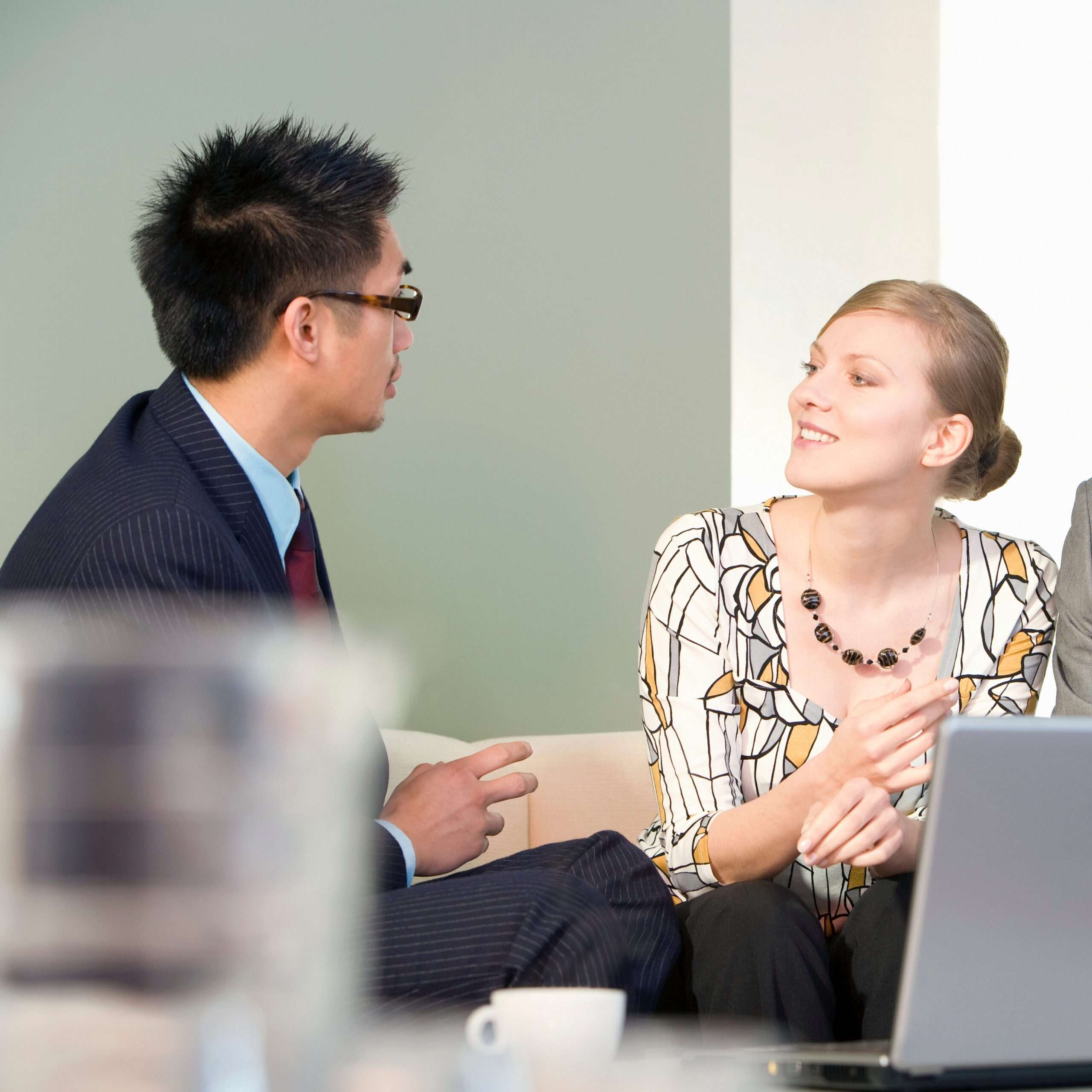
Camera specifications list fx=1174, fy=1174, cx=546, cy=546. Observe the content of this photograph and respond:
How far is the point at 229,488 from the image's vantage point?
1.35 metres

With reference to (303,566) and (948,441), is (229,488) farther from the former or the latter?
(948,441)

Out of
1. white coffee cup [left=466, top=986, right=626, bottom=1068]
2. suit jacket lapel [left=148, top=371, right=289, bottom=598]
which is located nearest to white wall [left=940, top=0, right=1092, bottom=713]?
suit jacket lapel [left=148, top=371, right=289, bottom=598]

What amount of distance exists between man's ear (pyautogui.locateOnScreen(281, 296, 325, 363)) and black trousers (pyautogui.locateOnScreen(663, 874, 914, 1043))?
2.80ft

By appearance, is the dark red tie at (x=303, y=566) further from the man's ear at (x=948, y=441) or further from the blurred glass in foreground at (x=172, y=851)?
the blurred glass in foreground at (x=172, y=851)

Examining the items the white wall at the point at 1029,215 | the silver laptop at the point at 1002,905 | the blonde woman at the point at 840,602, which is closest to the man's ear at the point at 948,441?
the blonde woman at the point at 840,602

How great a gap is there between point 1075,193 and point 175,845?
3.09 metres

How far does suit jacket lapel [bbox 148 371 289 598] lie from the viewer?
1.34m

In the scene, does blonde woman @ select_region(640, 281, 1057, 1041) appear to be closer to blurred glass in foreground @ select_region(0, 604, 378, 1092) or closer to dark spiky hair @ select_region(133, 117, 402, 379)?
dark spiky hair @ select_region(133, 117, 402, 379)

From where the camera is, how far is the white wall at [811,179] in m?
2.77

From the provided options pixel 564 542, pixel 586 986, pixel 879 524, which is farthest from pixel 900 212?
pixel 586 986

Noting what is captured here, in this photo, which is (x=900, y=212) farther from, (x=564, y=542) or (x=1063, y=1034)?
(x=1063, y=1034)

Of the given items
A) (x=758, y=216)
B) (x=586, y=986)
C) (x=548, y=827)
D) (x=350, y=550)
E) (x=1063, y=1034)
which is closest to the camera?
(x=1063, y=1034)

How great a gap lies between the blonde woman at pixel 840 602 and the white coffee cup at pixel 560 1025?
734 mm

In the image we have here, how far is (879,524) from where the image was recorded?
1.63 metres
